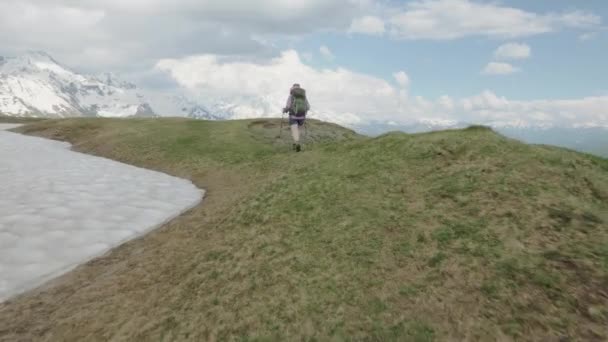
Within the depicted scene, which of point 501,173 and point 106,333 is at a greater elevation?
point 501,173

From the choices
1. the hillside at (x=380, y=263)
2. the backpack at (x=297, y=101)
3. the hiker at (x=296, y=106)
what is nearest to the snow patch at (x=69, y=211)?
the hillside at (x=380, y=263)

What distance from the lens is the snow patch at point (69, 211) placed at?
12.6m

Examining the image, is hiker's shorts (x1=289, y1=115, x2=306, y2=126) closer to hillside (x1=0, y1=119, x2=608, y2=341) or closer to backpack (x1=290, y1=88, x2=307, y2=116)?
backpack (x1=290, y1=88, x2=307, y2=116)

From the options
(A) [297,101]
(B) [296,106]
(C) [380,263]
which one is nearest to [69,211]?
(C) [380,263]

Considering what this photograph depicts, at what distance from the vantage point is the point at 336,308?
893cm

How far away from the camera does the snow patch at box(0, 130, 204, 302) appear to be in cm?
1259

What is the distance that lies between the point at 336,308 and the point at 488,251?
396 centimetres

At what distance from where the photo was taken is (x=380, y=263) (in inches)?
408

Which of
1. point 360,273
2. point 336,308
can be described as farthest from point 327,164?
point 336,308

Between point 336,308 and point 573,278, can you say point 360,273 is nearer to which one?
Result: point 336,308

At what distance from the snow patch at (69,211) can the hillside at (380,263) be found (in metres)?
0.91

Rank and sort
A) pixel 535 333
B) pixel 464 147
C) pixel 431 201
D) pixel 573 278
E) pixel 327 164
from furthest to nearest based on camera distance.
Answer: pixel 327 164
pixel 464 147
pixel 431 201
pixel 573 278
pixel 535 333

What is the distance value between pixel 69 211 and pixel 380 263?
13598mm

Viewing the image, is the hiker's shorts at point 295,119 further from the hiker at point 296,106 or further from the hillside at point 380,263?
the hillside at point 380,263
